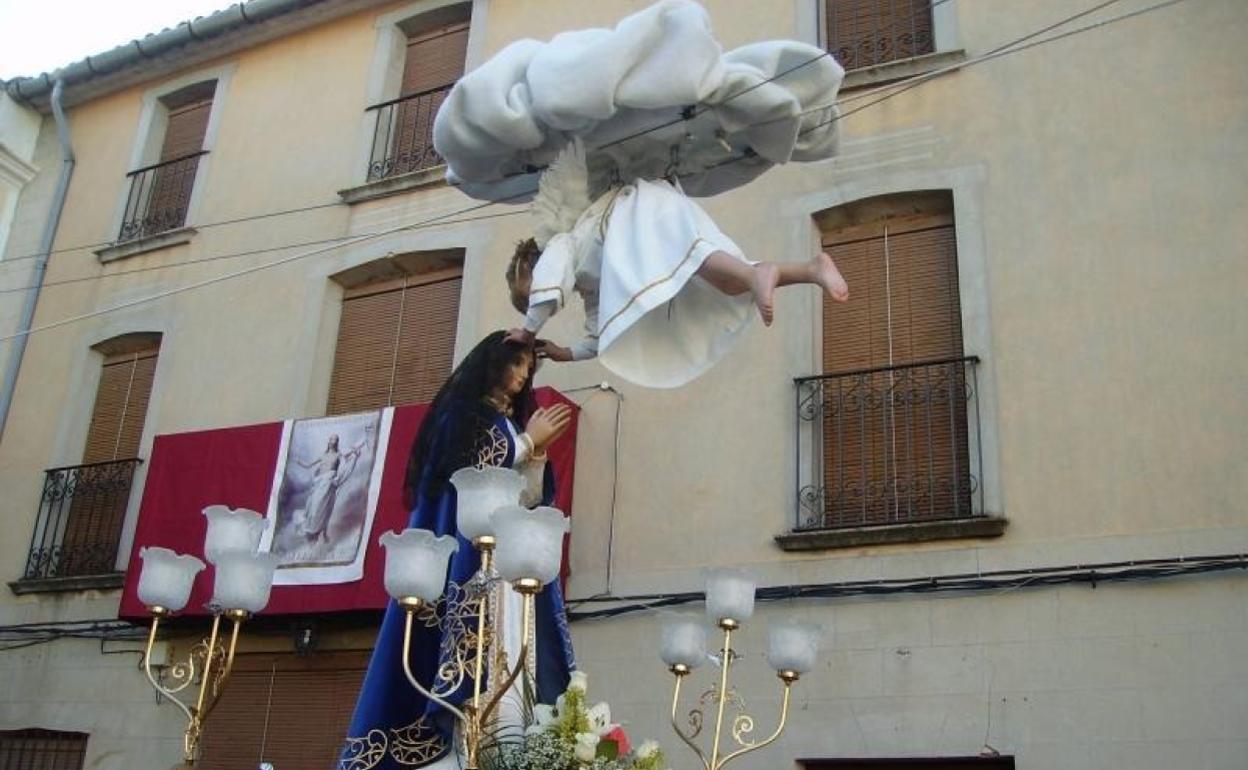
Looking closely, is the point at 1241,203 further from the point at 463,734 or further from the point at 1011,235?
the point at 463,734

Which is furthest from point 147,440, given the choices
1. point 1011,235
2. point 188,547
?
point 1011,235

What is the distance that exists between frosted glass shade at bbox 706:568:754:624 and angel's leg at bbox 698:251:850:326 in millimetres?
1330

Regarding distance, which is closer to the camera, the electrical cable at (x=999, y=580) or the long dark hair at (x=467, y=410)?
the long dark hair at (x=467, y=410)

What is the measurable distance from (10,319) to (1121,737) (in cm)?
1009

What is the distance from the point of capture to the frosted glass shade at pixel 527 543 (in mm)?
4629

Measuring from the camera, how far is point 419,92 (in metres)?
12.1

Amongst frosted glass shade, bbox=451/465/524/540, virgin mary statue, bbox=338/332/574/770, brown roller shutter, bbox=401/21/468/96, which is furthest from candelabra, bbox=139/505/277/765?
brown roller shutter, bbox=401/21/468/96

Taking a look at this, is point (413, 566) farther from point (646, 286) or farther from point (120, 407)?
point (120, 407)

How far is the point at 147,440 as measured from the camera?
38.0 ft

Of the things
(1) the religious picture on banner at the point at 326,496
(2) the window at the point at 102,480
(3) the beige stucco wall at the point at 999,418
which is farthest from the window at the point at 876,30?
(2) the window at the point at 102,480

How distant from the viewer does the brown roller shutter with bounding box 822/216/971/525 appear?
861 centimetres

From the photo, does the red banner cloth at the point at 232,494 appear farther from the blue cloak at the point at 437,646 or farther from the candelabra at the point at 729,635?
the blue cloak at the point at 437,646

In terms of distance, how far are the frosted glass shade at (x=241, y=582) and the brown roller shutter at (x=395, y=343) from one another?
5.20 metres

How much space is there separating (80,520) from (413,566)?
7.70 metres
